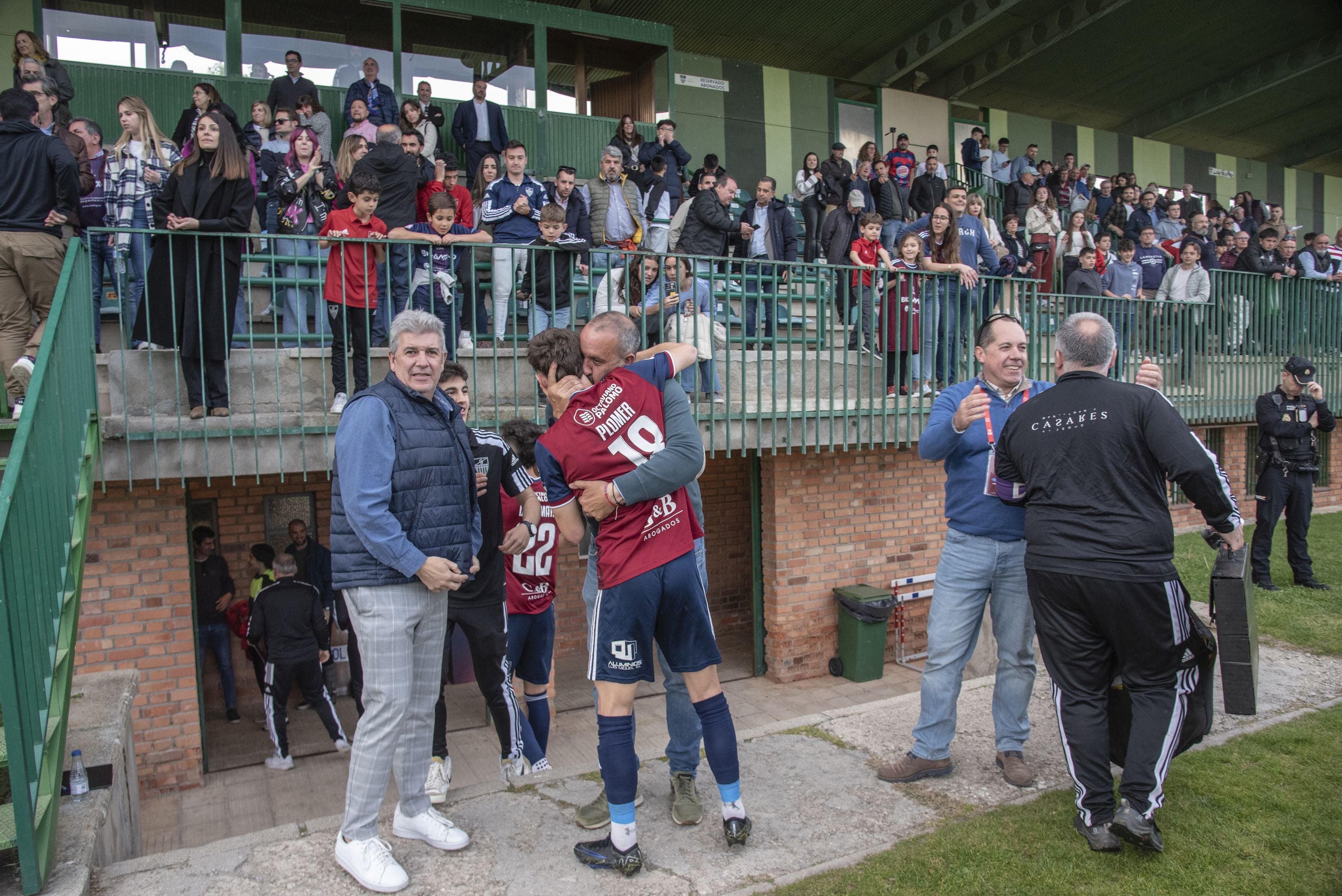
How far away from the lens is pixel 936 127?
19.0m

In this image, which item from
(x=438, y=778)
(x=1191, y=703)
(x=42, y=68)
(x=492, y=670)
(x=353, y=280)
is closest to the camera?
(x=1191, y=703)

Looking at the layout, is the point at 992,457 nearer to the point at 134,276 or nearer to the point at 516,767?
the point at 516,767

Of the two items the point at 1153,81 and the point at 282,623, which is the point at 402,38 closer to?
the point at 282,623

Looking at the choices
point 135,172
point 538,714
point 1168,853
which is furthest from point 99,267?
point 1168,853

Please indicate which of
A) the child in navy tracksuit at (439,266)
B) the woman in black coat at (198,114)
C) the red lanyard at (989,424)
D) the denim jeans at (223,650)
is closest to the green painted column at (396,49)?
the woman in black coat at (198,114)

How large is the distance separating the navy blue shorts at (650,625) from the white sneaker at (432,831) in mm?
844

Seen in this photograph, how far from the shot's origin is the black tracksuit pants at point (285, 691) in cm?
697

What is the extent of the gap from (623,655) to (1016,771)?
202cm

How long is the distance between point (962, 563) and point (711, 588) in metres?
6.95

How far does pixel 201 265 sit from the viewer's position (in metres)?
5.47

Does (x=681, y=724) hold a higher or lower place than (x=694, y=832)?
higher

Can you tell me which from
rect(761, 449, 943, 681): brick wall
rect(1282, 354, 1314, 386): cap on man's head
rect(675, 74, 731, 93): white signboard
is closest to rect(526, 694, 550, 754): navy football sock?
rect(761, 449, 943, 681): brick wall

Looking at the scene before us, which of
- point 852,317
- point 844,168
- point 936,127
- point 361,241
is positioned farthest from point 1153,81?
point 361,241

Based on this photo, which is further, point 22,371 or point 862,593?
point 862,593
